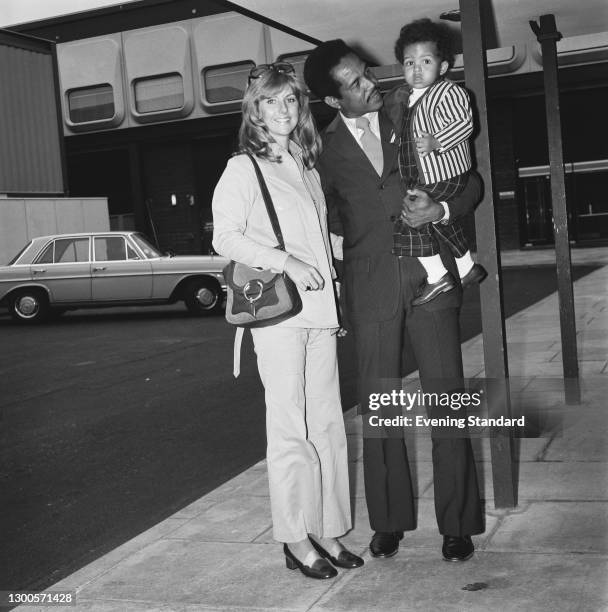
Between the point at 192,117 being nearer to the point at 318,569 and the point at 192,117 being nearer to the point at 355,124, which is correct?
the point at 355,124

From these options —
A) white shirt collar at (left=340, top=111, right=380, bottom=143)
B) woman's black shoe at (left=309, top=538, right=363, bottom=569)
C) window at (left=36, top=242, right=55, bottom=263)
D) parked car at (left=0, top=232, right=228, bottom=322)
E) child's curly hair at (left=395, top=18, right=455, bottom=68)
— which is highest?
child's curly hair at (left=395, top=18, right=455, bottom=68)

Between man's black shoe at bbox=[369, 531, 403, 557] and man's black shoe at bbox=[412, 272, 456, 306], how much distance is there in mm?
944

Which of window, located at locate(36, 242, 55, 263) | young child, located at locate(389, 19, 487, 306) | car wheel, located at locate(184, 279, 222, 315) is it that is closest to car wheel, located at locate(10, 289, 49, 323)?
window, located at locate(36, 242, 55, 263)

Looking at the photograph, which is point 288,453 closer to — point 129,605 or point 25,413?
point 129,605

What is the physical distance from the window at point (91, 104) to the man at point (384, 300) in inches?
1304

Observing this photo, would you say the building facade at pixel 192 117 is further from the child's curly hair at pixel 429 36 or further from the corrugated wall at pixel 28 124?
the child's curly hair at pixel 429 36

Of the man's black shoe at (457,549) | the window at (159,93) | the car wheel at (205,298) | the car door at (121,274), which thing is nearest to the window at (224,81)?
the window at (159,93)

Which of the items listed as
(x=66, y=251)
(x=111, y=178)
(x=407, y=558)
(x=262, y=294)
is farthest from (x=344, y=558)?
(x=111, y=178)

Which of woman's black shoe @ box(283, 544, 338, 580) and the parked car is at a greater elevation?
the parked car

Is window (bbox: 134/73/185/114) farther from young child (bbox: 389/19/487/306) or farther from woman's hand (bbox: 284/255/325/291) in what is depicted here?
woman's hand (bbox: 284/255/325/291)

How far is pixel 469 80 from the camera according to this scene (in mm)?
4230

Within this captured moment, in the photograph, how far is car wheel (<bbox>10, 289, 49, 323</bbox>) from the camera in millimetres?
17969

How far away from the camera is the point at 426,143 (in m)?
3.50

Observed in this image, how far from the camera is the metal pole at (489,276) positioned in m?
4.20
